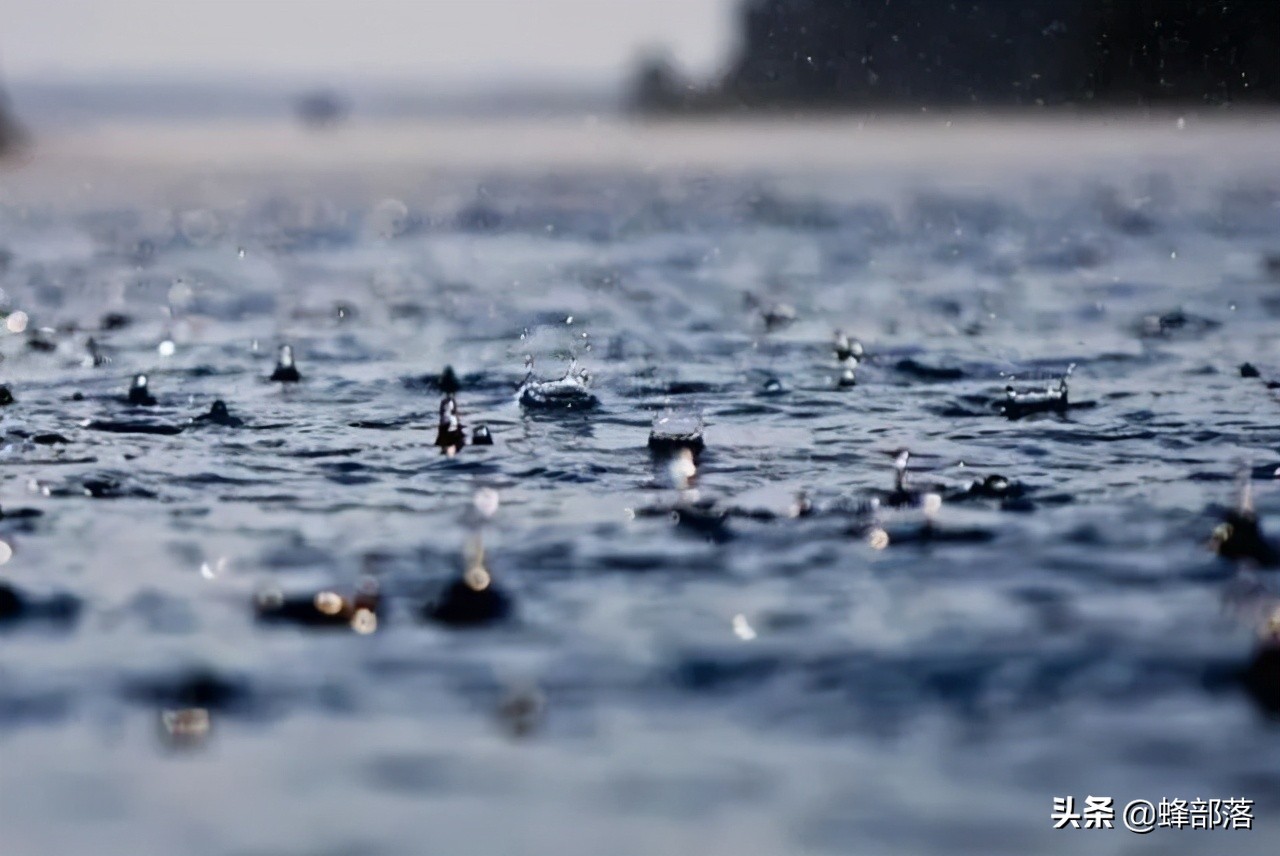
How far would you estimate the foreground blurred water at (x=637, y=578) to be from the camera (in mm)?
8164

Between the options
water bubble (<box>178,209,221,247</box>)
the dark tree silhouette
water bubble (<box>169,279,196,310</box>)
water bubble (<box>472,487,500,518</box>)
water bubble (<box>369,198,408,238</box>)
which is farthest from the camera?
the dark tree silhouette

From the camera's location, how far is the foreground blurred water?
8164mm

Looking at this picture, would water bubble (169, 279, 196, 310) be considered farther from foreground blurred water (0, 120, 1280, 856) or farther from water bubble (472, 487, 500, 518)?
water bubble (472, 487, 500, 518)

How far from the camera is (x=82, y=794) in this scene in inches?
324

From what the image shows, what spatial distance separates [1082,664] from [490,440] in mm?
6666

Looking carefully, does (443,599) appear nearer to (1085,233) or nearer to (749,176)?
(1085,233)

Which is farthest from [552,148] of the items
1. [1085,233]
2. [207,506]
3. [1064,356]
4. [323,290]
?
[207,506]

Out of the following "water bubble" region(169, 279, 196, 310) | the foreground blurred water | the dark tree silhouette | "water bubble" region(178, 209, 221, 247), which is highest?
the dark tree silhouette

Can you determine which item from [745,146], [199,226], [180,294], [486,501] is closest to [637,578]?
[486,501]

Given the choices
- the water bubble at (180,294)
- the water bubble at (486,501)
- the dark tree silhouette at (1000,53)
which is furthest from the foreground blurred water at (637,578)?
the dark tree silhouette at (1000,53)

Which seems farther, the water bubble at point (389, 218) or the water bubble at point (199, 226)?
the water bubble at point (389, 218)

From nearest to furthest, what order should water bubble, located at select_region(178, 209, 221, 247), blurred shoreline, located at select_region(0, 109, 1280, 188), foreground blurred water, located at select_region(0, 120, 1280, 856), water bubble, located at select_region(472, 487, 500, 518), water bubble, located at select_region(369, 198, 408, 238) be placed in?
foreground blurred water, located at select_region(0, 120, 1280, 856) < water bubble, located at select_region(472, 487, 500, 518) < water bubble, located at select_region(178, 209, 221, 247) < water bubble, located at select_region(369, 198, 408, 238) < blurred shoreline, located at select_region(0, 109, 1280, 188)

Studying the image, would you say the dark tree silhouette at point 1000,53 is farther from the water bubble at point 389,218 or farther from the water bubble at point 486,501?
the water bubble at point 486,501

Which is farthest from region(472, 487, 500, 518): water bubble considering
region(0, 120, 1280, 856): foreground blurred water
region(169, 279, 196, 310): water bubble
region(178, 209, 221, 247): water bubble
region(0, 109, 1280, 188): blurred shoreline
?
region(0, 109, 1280, 188): blurred shoreline
